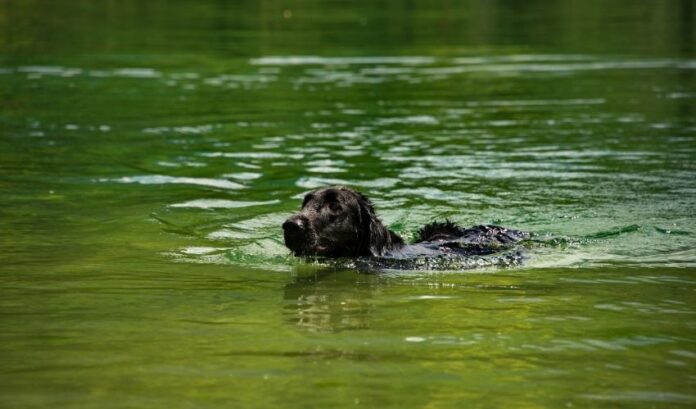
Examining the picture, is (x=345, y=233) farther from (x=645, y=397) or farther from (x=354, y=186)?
(x=354, y=186)

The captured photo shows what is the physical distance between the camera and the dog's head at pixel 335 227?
1055 centimetres

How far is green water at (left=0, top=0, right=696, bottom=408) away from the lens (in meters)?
7.36

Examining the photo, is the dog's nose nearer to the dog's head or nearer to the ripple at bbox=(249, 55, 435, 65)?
the dog's head

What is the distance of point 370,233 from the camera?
35.4 feet

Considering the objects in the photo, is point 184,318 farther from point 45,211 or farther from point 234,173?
point 234,173

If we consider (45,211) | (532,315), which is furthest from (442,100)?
(532,315)

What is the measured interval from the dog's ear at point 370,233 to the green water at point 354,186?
0.33 metres

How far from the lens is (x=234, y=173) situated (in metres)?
16.7

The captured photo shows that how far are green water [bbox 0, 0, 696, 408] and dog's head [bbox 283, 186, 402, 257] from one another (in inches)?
10.8

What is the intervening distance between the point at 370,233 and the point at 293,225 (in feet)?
2.34

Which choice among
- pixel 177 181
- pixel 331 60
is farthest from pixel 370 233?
pixel 331 60

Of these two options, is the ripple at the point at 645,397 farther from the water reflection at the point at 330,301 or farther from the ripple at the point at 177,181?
the ripple at the point at 177,181

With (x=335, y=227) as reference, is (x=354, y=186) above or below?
below

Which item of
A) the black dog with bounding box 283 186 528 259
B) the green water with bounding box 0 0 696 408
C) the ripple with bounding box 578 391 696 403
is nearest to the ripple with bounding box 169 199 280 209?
the green water with bounding box 0 0 696 408
